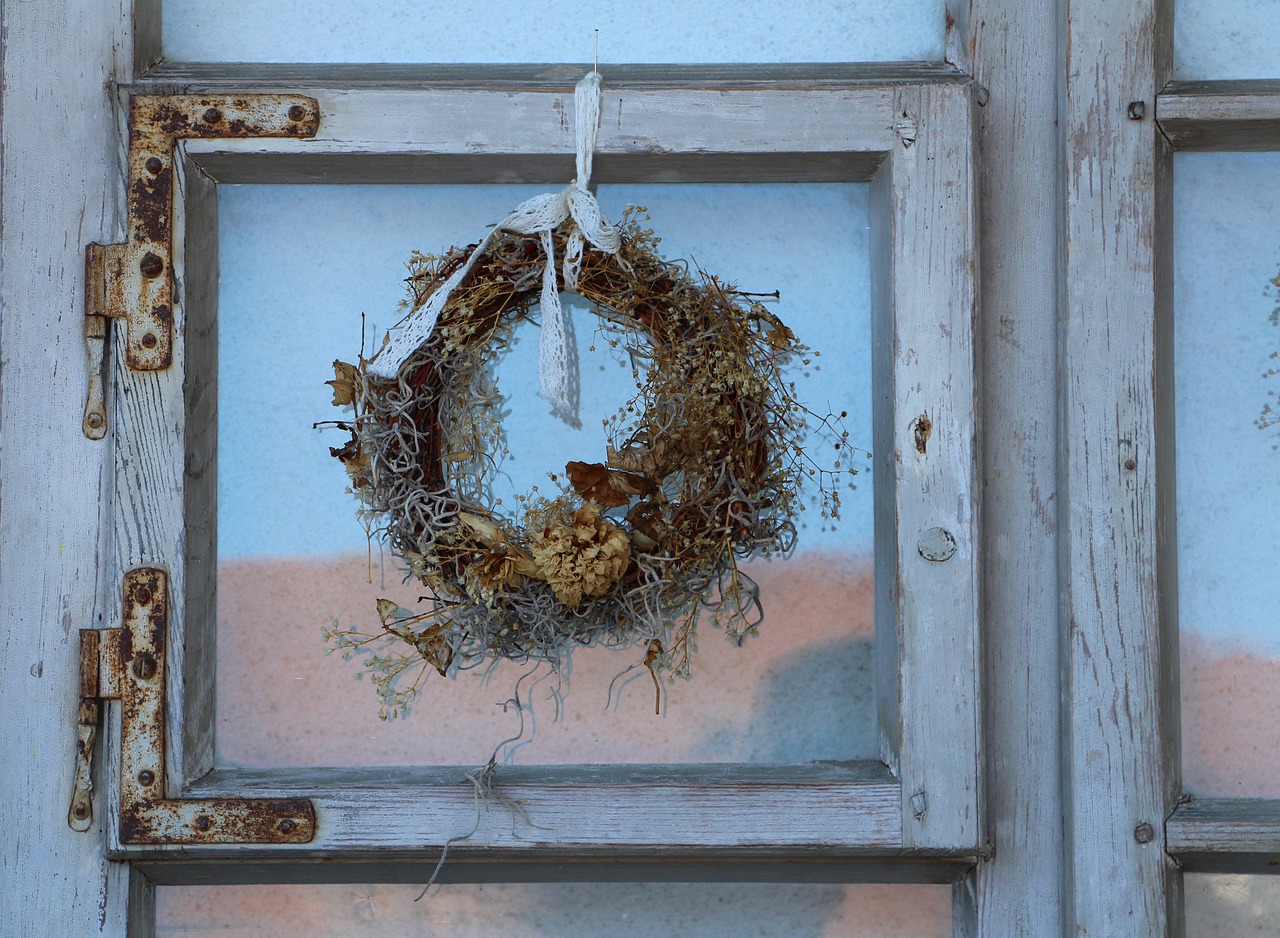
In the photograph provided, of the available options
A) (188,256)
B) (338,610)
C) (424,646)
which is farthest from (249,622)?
(188,256)

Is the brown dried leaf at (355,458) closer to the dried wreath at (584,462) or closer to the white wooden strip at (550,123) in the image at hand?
the dried wreath at (584,462)

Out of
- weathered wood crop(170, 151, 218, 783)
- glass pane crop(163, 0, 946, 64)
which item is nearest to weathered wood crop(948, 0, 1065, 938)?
glass pane crop(163, 0, 946, 64)

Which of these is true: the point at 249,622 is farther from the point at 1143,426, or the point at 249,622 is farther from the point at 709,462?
the point at 1143,426

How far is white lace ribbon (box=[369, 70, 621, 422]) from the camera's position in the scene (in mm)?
1081

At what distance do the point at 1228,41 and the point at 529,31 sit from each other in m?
0.81

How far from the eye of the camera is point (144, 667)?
43.1 inches

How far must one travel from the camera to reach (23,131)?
1123 millimetres

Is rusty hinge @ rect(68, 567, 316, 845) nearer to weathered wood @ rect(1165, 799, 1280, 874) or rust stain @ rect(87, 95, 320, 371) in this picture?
rust stain @ rect(87, 95, 320, 371)

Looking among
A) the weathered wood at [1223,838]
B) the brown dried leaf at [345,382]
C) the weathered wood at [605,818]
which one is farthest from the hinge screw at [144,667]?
the weathered wood at [1223,838]

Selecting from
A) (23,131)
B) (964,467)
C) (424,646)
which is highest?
(23,131)

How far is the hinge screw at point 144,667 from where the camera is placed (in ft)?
3.59

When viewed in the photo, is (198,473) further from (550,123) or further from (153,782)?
(550,123)

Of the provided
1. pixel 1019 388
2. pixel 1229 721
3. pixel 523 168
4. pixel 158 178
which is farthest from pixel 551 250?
pixel 1229 721

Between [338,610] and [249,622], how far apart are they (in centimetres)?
11
